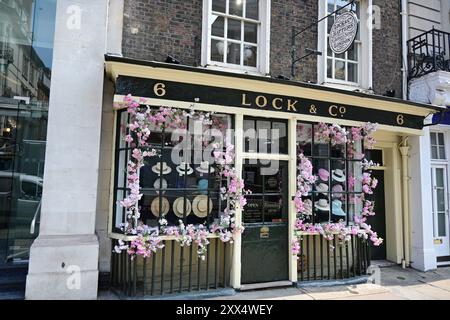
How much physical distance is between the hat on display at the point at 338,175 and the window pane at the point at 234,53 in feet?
9.70

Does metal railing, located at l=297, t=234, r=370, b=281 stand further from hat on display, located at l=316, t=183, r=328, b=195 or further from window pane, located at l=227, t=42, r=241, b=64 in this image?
window pane, located at l=227, t=42, r=241, b=64

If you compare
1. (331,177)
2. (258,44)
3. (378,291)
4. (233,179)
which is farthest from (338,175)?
(258,44)

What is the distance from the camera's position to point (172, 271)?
5426 millimetres

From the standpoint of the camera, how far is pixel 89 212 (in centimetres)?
525

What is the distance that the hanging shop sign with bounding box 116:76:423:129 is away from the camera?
17.2ft

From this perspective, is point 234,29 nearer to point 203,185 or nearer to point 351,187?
point 203,185

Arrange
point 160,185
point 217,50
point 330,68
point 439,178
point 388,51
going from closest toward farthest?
point 160,185, point 217,50, point 330,68, point 388,51, point 439,178

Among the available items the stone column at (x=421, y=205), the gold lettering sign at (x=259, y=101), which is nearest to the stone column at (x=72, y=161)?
→ the gold lettering sign at (x=259, y=101)

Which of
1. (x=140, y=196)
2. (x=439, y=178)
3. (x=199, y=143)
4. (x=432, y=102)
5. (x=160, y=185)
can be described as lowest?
(x=140, y=196)

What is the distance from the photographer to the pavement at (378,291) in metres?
5.55

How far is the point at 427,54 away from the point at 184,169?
21.8ft

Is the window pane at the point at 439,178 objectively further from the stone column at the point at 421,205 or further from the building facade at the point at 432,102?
the stone column at the point at 421,205

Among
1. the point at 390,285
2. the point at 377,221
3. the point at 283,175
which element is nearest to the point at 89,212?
the point at 283,175

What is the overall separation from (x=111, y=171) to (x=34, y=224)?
1582 millimetres
